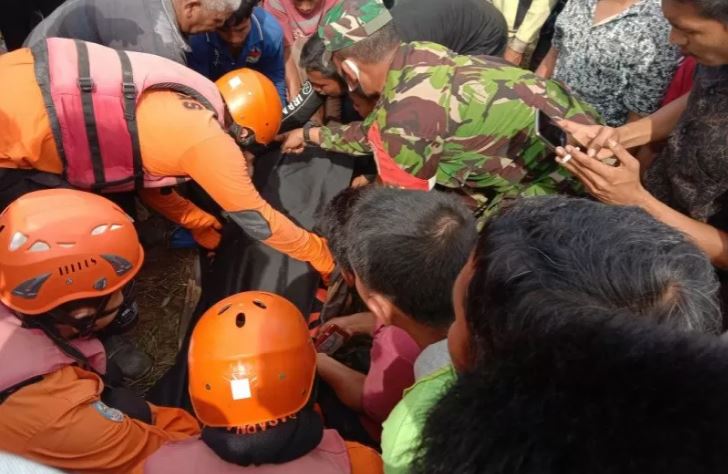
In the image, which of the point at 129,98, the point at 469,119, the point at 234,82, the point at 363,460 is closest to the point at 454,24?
the point at 469,119

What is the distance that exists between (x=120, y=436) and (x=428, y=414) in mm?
1467

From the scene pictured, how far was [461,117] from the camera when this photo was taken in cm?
246

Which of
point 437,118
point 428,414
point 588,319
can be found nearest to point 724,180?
point 437,118

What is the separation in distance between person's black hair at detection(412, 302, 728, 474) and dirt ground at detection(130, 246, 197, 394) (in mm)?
2530

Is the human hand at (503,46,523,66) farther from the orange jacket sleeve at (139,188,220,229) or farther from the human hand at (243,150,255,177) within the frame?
the orange jacket sleeve at (139,188,220,229)

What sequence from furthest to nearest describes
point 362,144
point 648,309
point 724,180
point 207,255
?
point 207,255 → point 362,144 → point 724,180 → point 648,309

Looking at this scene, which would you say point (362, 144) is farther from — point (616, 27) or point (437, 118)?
point (616, 27)

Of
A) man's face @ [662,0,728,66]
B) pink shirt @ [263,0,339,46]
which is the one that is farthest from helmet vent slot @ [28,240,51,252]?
pink shirt @ [263,0,339,46]

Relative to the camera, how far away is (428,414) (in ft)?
2.78

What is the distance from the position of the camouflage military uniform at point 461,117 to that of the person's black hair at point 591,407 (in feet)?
5.58

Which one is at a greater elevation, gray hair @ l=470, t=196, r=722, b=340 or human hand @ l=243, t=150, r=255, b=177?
gray hair @ l=470, t=196, r=722, b=340

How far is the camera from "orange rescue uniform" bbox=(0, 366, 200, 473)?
1.78 m

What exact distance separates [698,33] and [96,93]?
213 centimetres

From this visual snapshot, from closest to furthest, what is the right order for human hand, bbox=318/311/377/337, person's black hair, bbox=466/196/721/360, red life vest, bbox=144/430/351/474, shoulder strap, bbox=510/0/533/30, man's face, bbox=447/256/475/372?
person's black hair, bbox=466/196/721/360 < man's face, bbox=447/256/475/372 < red life vest, bbox=144/430/351/474 < human hand, bbox=318/311/377/337 < shoulder strap, bbox=510/0/533/30
